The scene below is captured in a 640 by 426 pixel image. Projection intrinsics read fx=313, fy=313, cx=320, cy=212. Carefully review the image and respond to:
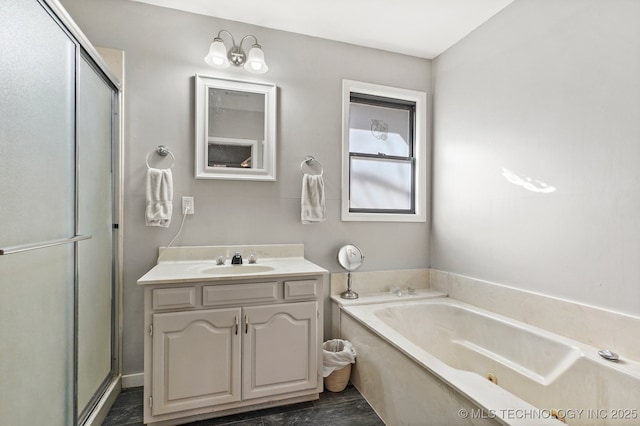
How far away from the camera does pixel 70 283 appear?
54.7 inches

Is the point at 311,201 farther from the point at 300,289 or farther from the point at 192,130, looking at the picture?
the point at 192,130

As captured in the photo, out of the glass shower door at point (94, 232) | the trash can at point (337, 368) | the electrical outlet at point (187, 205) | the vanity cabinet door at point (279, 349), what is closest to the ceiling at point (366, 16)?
the glass shower door at point (94, 232)

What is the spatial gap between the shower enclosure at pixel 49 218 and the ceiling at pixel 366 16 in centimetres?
97

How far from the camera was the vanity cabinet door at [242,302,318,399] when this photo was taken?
5.71 ft

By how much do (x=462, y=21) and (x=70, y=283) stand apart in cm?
286

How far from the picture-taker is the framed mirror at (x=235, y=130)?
2.16 meters

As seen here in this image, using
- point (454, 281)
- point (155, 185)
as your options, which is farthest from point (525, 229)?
point (155, 185)

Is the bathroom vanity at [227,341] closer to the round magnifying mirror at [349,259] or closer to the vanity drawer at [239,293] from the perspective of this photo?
the vanity drawer at [239,293]

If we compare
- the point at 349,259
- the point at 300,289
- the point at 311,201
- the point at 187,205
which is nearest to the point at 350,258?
the point at 349,259

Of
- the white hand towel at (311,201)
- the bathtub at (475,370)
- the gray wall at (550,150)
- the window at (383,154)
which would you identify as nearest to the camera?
the bathtub at (475,370)

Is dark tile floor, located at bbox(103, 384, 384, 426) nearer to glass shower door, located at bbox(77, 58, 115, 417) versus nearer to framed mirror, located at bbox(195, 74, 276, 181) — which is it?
glass shower door, located at bbox(77, 58, 115, 417)

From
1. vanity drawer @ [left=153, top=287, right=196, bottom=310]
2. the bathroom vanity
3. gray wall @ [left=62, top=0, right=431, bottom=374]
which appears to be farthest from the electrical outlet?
vanity drawer @ [left=153, top=287, right=196, bottom=310]

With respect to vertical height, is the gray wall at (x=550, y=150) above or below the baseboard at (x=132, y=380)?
above

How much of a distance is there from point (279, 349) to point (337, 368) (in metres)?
0.44
